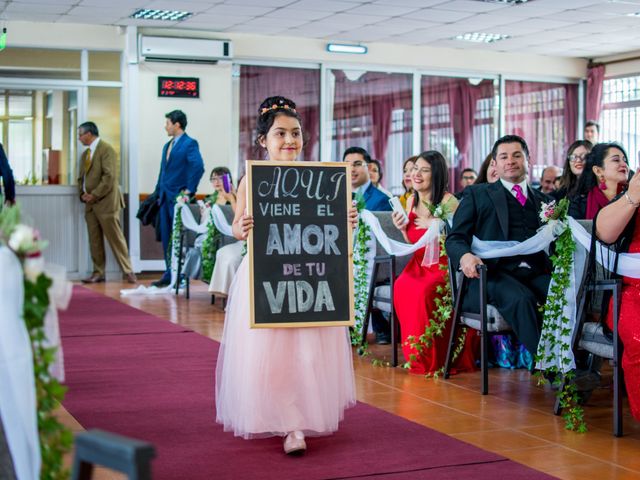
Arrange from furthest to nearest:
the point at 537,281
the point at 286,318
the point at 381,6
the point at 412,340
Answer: the point at 381,6
the point at 412,340
the point at 537,281
the point at 286,318

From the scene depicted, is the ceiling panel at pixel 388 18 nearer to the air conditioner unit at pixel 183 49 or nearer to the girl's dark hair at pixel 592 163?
the air conditioner unit at pixel 183 49

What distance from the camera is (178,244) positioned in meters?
10.2

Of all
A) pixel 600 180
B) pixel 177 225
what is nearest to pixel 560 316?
pixel 600 180

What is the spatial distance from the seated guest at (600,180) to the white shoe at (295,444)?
230cm

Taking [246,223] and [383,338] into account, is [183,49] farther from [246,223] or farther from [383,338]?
[246,223]

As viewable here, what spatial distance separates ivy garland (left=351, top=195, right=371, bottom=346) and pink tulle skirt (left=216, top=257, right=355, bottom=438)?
2359 millimetres

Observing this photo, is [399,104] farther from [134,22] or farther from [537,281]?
[537,281]

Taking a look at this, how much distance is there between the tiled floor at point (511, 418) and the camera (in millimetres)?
3828

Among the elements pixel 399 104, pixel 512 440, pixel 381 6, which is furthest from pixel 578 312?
pixel 399 104

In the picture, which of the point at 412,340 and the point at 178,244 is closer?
the point at 412,340

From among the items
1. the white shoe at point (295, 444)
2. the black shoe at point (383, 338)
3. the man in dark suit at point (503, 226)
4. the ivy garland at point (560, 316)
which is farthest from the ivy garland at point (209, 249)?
the white shoe at point (295, 444)

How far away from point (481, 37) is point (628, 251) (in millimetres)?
9193

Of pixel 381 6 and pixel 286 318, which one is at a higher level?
pixel 381 6

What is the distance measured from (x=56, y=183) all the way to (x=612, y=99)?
7.92 meters
